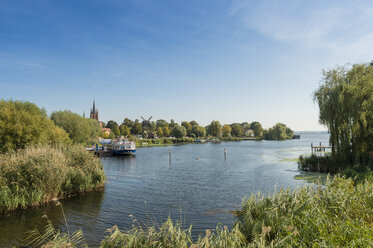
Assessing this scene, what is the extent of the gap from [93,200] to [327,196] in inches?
593

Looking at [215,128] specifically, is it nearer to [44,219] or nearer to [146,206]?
[146,206]

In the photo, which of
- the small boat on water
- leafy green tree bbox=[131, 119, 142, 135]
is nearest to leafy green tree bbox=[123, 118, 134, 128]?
leafy green tree bbox=[131, 119, 142, 135]

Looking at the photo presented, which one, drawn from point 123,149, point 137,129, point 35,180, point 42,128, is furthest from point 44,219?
Result: point 137,129

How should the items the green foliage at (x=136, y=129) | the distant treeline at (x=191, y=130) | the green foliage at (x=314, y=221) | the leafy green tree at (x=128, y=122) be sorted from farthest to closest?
the leafy green tree at (x=128, y=122), the distant treeline at (x=191, y=130), the green foliage at (x=136, y=129), the green foliage at (x=314, y=221)

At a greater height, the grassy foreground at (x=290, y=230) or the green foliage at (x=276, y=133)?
the green foliage at (x=276, y=133)

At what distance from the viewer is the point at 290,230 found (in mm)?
6887

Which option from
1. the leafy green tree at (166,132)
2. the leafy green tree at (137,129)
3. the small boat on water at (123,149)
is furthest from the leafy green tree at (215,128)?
the small boat on water at (123,149)

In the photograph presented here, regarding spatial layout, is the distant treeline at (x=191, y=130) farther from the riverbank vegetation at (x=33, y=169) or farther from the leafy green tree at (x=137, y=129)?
the riverbank vegetation at (x=33, y=169)

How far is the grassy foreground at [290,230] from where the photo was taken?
6.39m

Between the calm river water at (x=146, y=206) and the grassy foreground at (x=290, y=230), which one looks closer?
the grassy foreground at (x=290, y=230)

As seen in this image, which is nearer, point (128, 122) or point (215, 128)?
point (128, 122)

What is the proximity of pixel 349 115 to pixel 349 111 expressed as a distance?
1.26 feet

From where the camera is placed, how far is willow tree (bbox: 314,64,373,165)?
853 inches

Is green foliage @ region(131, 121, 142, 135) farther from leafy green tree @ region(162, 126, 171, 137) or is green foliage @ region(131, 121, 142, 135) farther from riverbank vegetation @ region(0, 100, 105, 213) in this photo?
riverbank vegetation @ region(0, 100, 105, 213)
